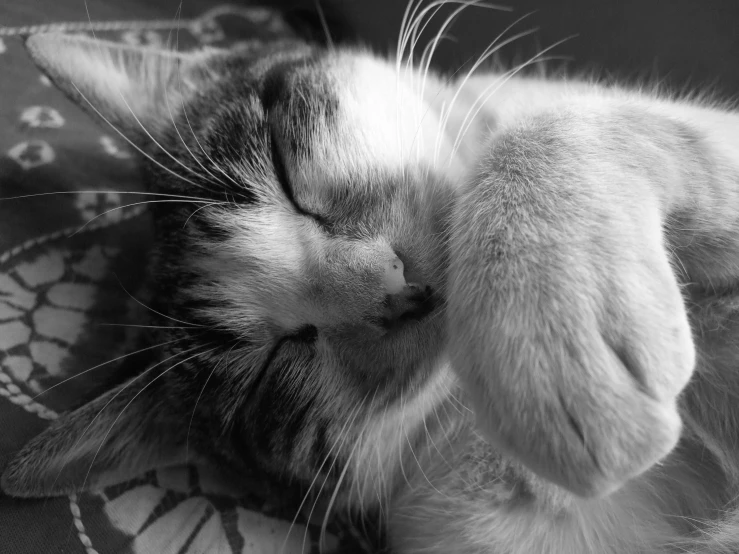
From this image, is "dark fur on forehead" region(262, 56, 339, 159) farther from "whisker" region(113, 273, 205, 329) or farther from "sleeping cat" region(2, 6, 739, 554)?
"whisker" region(113, 273, 205, 329)

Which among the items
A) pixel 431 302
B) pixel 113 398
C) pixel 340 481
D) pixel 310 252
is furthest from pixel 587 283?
pixel 113 398

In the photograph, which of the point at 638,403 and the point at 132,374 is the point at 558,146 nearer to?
the point at 638,403

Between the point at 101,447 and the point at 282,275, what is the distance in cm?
41

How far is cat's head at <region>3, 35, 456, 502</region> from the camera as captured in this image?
736mm

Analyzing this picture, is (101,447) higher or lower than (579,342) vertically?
lower

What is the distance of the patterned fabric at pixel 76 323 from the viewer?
33.7 inches

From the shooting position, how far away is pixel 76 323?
0.99m

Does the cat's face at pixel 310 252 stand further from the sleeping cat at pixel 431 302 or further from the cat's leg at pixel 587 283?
the cat's leg at pixel 587 283

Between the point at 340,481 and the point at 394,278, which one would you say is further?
the point at 340,481

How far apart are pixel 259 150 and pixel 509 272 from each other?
0.48m

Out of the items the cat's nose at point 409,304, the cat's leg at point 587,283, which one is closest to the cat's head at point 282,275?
the cat's nose at point 409,304

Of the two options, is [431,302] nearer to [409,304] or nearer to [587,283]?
[409,304]

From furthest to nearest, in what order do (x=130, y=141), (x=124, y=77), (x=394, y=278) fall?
(x=124, y=77) → (x=130, y=141) → (x=394, y=278)

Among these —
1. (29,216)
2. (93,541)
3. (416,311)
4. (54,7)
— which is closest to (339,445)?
(416,311)
